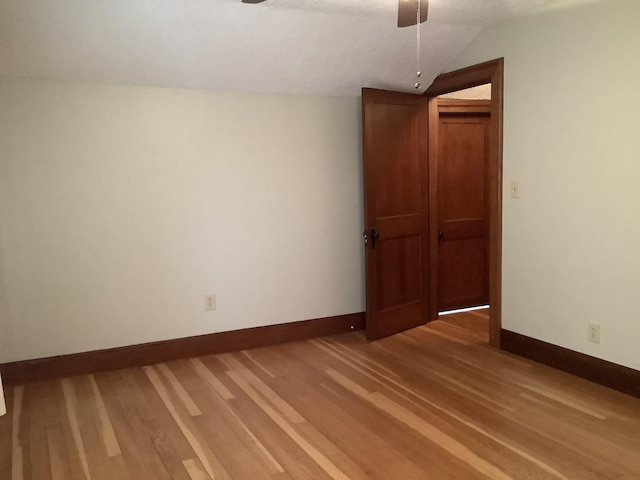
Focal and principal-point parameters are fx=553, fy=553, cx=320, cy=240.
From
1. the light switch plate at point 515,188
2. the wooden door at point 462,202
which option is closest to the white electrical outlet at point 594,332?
the light switch plate at point 515,188

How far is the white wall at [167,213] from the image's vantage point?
11.7 feet

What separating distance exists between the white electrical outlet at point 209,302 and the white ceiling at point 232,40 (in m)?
1.54

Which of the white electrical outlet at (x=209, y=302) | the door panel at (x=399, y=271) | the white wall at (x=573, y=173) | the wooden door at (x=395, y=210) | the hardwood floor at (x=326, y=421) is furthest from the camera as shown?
the door panel at (x=399, y=271)

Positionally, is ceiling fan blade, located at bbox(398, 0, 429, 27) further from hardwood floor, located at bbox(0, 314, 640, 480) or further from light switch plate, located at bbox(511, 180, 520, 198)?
hardwood floor, located at bbox(0, 314, 640, 480)

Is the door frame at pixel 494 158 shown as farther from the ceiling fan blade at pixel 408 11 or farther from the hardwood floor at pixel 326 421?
the ceiling fan blade at pixel 408 11

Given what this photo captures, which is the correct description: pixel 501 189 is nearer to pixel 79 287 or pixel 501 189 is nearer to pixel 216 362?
pixel 216 362

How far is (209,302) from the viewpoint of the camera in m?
4.15

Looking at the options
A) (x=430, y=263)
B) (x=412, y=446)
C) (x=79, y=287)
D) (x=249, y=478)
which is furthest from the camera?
(x=430, y=263)

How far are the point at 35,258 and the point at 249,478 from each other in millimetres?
2130

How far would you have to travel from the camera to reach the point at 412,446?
270cm

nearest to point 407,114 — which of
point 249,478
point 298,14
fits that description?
point 298,14

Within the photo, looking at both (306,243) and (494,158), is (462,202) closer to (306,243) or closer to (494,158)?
(494,158)

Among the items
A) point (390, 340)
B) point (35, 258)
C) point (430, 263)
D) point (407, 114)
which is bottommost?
A: point (390, 340)

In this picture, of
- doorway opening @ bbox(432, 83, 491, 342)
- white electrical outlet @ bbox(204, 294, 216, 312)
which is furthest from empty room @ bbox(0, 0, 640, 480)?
doorway opening @ bbox(432, 83, 491, 342)
